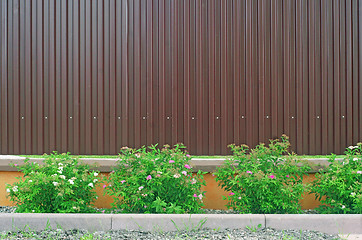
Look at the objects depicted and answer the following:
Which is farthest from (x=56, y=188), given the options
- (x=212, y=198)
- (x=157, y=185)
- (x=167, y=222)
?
(x=212, y=198)

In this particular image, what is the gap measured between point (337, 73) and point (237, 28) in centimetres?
130

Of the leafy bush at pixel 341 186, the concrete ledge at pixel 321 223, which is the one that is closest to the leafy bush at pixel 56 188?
the concrete ledge at pixel 321 223

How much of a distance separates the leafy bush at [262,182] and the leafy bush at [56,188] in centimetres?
139

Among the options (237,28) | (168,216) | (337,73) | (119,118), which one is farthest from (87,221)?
(337,73)

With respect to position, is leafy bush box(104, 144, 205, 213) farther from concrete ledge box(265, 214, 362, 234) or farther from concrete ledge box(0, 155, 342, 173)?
concrete ledge box(265, 214, 362, 234)

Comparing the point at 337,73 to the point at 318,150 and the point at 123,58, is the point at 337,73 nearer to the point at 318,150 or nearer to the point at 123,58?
the point at 318,150

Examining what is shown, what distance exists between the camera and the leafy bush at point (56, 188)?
3793mm

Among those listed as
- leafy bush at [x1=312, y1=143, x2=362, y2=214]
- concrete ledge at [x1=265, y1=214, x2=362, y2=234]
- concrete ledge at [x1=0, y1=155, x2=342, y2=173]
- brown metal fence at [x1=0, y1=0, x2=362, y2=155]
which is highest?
brown metal fence at [x1=0, y1=0, x2=362, y2=155]

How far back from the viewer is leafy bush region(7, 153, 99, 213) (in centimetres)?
379

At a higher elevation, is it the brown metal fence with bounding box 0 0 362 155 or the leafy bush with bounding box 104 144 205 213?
the brown metal fence with bounding box 0 0 362 155

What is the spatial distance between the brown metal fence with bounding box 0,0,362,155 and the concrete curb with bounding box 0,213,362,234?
1.19 m

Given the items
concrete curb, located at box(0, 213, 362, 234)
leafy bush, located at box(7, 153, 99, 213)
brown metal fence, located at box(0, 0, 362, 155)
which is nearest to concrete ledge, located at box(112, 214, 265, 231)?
concrete curb, located at box(0, 213, 362, 234)

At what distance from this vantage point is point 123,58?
4.64 meters

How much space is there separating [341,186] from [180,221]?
1638 millimetres
